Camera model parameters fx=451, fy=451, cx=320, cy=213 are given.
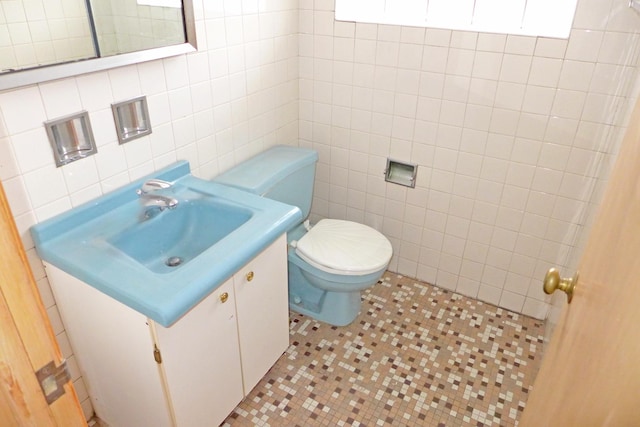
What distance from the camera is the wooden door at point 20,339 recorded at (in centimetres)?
57

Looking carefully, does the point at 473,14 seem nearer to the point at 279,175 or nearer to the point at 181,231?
the point at 279,175

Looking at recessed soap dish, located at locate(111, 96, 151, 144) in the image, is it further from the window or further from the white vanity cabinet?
the window

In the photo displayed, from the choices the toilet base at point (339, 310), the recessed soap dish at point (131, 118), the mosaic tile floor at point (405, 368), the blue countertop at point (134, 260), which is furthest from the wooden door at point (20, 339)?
the toilet base at point (339, 310)

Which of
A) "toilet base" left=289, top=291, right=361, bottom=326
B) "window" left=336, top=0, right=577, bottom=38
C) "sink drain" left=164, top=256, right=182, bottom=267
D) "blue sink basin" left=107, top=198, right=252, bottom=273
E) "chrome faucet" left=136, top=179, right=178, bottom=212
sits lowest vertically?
"toilet base" left=289, top=291, right=361, bottom=326

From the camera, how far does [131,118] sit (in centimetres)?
155

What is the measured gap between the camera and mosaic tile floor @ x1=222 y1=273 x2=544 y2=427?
1.79 m

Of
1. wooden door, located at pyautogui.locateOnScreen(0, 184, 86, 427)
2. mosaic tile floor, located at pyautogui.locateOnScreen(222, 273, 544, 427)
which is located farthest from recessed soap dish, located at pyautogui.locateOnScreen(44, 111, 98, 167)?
mosaic tile floor, located at pyautogui.locateOnScreen(222, 273, 544, 427)

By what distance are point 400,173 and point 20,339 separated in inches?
76.8

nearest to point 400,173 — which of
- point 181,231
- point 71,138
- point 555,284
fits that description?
point 181,231

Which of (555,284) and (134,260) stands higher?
(555,284)

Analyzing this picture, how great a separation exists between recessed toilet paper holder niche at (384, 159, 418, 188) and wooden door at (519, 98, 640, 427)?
1.31 metres

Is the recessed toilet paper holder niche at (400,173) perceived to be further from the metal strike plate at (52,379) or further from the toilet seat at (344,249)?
the metal strike plate at (52,379)

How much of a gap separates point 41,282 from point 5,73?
641 mm

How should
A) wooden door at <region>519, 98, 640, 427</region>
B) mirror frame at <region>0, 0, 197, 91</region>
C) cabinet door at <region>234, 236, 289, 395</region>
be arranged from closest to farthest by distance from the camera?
wooden door at <region>519, 98, 640, 427</region>, mirror frame at <region>0, 0, 197, 91</region>, cabinet door at <region>234, 236, 289, 395</region>
